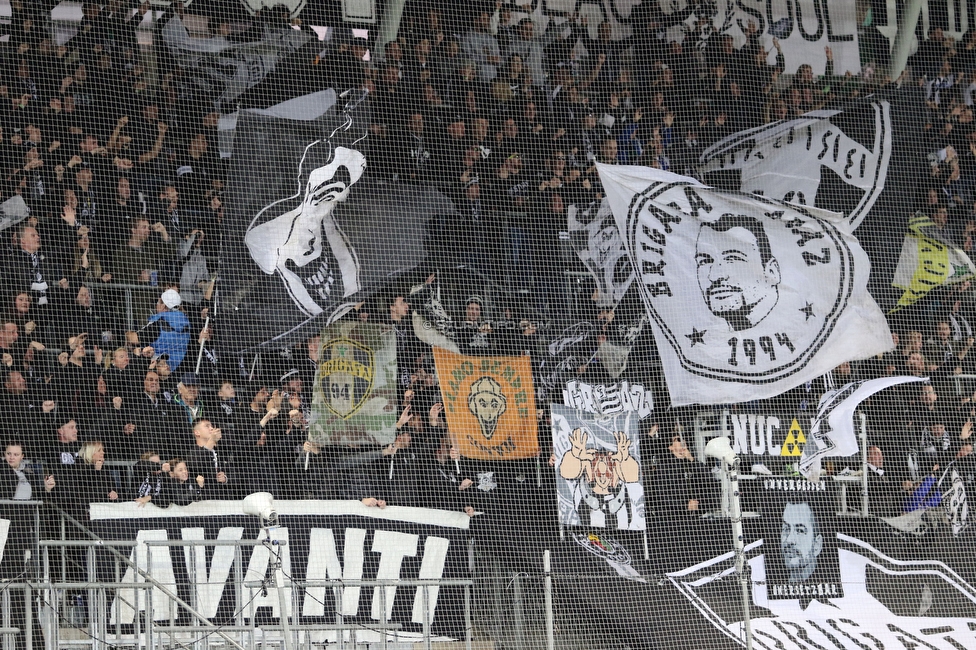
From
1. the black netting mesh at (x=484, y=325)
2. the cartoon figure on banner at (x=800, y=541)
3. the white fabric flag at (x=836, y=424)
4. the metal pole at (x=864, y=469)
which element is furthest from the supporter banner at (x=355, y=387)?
the metal pole at (x=864, y=469)

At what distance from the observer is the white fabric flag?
8992mm

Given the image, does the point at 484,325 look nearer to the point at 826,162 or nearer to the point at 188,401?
the point at 188,401

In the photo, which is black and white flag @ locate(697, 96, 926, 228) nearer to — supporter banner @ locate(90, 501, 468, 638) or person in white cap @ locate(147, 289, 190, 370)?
supporter banner @ locate(90, 501, 468, 638)

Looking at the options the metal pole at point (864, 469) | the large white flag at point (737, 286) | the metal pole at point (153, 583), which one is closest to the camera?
the metal pole at point (153, 583)

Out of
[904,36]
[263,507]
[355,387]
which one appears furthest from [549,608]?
[904,36]

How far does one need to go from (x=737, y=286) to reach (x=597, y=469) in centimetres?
184

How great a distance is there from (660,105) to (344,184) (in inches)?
117

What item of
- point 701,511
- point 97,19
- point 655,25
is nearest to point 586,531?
point 701,511

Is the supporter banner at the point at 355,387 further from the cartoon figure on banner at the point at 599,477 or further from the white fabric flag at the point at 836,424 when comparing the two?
the white fabric flag at the point at 836,424

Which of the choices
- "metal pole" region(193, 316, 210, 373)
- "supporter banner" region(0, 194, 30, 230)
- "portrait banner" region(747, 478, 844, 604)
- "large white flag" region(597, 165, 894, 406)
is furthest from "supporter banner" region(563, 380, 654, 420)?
"supporter banner" region(0, 194, 30, 230)

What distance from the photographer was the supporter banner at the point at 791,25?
10289 mm

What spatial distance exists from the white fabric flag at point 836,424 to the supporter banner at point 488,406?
2.25 metres

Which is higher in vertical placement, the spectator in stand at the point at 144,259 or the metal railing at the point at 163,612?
the spectator in stand at the point at 144,259

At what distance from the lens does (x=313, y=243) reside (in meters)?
8.74
